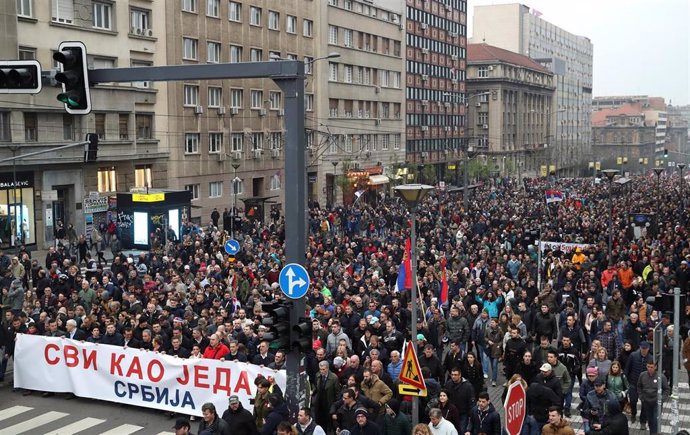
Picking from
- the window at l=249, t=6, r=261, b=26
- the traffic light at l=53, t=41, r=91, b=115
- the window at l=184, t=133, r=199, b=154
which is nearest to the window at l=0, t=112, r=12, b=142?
the window at l=184, t=133, r=199, b=154

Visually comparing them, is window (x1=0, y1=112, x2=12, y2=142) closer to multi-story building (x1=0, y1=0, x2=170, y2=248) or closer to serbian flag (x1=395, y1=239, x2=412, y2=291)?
multi-story building (x1=0, y1=0, x2=170, y2=248)

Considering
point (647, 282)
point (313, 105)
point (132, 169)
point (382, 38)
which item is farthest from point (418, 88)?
point (647, 282)

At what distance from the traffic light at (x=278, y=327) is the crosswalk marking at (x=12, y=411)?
7310 mm

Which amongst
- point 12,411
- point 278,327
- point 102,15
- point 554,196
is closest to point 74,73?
point 278,327

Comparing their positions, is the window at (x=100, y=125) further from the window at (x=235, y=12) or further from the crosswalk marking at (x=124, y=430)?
the crosswalk marking at (x=124, y=430)

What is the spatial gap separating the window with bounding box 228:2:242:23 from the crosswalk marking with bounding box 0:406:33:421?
44418 millimetres

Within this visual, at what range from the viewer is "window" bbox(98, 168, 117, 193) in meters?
46.5

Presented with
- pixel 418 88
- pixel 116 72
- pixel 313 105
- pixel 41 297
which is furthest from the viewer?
pixel 418 88

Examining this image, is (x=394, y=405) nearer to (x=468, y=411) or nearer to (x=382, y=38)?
(x=468, y=411)

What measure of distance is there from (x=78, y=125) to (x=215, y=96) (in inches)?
529

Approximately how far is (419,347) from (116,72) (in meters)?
7.43

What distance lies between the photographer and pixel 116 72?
11.0 meters

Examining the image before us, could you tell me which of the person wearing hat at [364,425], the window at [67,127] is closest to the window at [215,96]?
the window at [67,127]

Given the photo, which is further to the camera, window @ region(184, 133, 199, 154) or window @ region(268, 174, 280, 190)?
window @ region(268, 174, 280, 190)
